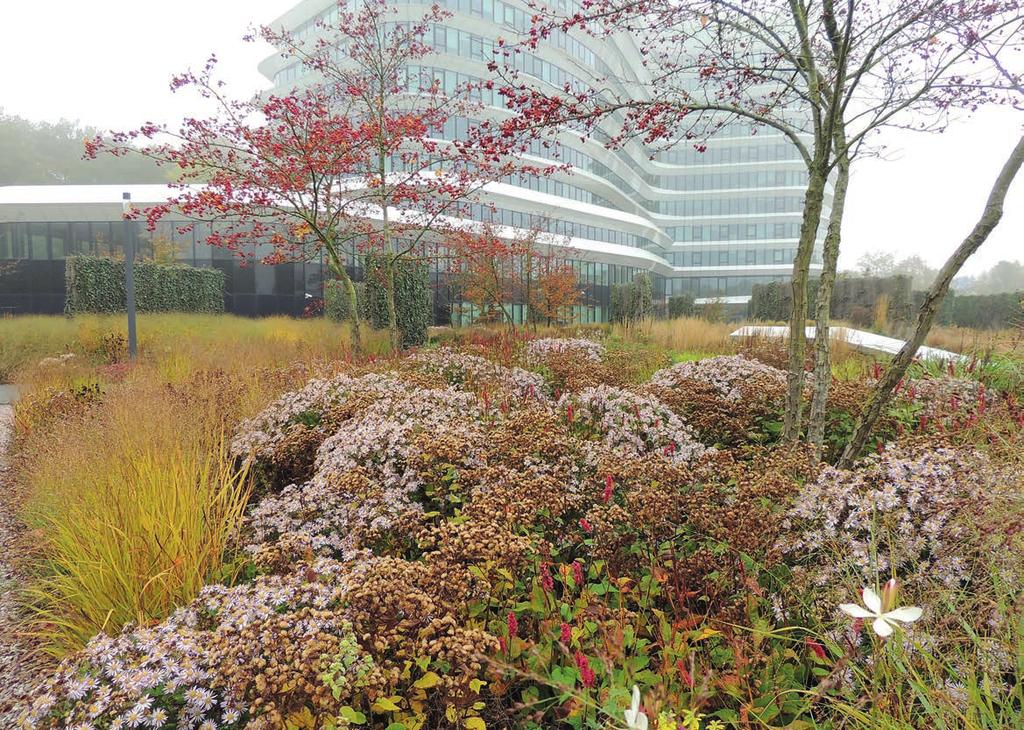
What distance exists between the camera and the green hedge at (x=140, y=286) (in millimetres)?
23562

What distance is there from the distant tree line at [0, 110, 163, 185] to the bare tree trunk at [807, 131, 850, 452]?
50.3 m

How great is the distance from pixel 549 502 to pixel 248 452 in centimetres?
266

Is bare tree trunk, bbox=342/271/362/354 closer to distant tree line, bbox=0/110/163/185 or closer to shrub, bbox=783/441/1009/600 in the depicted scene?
shrub, bbox=783/441/1009/600

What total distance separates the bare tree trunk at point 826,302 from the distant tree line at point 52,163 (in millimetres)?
50278

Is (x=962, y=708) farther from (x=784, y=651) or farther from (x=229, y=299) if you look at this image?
(x=229, y=299)

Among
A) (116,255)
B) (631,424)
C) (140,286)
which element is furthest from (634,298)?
(116,255)

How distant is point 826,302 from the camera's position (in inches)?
155

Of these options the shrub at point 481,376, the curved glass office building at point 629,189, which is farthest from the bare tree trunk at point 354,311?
the curved glass office building at point 629,189

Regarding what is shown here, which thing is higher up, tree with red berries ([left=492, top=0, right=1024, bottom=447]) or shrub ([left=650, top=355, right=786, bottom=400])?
tree with red berries ([left=492, top=0, right=1024, bottom=447])

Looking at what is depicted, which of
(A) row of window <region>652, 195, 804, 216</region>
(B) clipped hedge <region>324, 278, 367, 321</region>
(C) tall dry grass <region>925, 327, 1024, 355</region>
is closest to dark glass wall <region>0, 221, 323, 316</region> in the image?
(B) clipped hedge <region>324, 278, 367, 321</region>

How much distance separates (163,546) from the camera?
8.84 ft

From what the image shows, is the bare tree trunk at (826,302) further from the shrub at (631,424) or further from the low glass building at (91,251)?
the low glass building at (91,251)

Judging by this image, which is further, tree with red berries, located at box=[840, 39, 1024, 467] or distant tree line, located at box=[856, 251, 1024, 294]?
distant tree line, located at box=[856, 251, 1024, 294]

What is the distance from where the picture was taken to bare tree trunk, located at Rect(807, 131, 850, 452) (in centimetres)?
392
